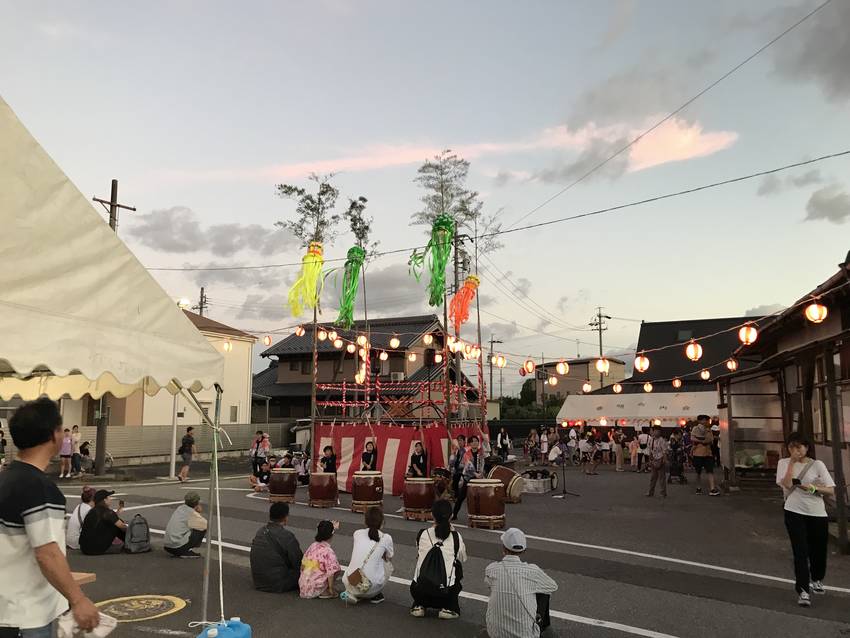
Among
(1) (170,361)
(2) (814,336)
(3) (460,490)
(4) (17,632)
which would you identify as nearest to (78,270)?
(1) (170,361)

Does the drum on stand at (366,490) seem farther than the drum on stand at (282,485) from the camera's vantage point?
No

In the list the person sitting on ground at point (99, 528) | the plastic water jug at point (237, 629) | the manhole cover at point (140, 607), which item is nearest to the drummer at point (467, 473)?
the person sitting on ground at point (99, 528)

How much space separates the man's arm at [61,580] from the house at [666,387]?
25757 millimetres

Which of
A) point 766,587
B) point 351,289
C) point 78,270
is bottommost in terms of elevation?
point 766,587

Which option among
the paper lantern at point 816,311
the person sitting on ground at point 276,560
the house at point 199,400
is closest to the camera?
the person sitting on ground at point 276,560

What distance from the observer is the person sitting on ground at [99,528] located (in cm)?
985

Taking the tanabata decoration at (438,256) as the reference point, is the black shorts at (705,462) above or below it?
below

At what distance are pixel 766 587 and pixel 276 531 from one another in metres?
6.52

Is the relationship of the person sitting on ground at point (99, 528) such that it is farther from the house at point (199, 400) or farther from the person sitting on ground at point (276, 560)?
the house at point (199, 400)

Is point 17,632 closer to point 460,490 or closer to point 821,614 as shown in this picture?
point 821,614

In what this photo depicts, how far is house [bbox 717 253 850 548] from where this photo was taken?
1053cm

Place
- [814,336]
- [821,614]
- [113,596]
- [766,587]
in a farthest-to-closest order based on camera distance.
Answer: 1. [814,336]
2. [766,587]
3. [113,596]
4. [821,614]

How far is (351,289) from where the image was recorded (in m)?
23.0

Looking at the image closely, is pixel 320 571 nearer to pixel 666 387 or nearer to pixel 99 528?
pixel 99 528
